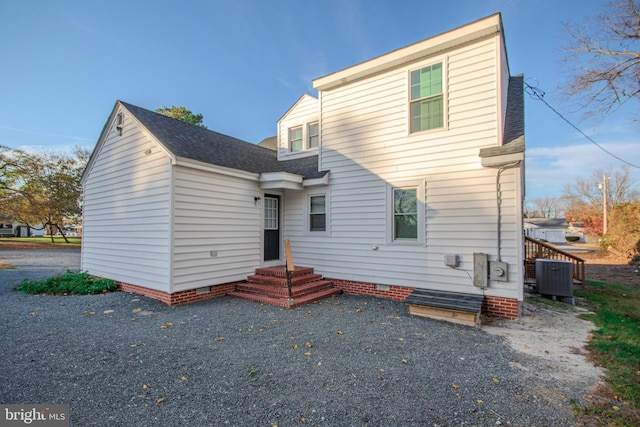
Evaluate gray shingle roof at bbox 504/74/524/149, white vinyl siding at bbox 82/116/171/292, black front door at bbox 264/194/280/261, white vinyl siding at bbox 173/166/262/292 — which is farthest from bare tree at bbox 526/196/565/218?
white vinyl siding at bbox 82/116/171/292

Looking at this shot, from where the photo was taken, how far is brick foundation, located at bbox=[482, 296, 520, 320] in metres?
5.48

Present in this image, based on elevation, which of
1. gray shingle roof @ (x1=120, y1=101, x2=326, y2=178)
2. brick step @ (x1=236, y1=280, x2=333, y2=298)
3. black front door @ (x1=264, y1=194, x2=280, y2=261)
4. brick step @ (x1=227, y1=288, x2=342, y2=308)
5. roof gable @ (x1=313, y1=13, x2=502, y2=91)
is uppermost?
roof gable @ (x1=313, y1=13, x2=502, y2=91)

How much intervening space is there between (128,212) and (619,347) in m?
10.2

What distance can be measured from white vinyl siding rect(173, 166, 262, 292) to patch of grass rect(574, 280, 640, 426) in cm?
682

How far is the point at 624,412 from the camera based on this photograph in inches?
101

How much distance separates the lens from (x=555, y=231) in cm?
3719

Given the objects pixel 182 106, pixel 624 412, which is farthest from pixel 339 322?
pixel 182 106

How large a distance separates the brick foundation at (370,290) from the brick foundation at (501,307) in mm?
1562

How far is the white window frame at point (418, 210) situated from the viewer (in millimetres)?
6453

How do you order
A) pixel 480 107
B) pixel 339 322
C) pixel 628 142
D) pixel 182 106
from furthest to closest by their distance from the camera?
1. pixel 182 106
2. pixel 628 142
3. pixel 480 107
4. pixel 339 322

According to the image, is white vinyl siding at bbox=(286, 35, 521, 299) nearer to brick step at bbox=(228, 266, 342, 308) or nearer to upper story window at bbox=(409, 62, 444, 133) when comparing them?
upper story window at bbox=(409, 62, 444, 133)

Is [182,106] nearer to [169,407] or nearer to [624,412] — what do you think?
[169,407]

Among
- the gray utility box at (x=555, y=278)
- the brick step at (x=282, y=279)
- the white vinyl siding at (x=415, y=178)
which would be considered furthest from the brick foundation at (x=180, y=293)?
the gray utility box at (x=555, y=278)

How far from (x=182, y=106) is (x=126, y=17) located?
16771mm
